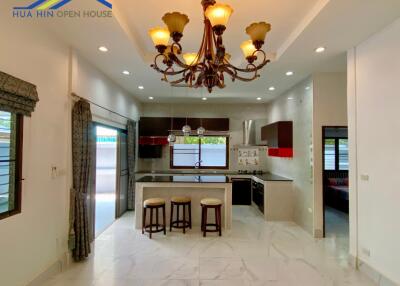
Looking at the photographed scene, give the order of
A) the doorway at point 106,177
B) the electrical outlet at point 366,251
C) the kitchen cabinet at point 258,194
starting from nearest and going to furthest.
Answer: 1. the electrical outlet at point 366,251
2. the doorway at point 106,177
3. the kitchen cabinet at point 258,194

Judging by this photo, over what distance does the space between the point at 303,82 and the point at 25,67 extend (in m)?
4.56

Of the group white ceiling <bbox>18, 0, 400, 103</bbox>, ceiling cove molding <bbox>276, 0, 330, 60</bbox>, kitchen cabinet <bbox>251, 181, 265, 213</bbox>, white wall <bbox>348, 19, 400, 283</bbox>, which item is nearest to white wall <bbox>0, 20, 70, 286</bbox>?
white ceiling <bbox>18, 0, 400, 103</bbox>

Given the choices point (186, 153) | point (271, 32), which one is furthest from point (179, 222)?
point (271, 32)

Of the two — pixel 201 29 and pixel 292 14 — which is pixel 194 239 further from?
pixel 292 14

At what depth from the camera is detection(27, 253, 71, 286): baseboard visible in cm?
267

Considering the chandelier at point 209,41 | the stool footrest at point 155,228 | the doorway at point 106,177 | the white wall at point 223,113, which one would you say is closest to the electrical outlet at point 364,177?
the chandelier at point 209,41

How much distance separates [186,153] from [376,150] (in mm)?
5250

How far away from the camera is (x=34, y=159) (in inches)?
103

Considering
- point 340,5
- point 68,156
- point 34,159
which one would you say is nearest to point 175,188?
point 68,156

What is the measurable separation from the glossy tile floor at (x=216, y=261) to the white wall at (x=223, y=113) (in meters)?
2.94

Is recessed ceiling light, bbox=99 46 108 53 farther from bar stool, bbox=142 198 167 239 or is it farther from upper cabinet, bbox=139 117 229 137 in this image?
upper cabinet, bbox=139 117 229 137

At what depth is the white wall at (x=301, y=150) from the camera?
4488 mm

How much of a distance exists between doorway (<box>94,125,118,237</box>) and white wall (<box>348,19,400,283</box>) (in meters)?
4.33

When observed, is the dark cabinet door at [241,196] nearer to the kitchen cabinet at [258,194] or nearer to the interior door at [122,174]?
the kitchen cabinet at [258,194]
